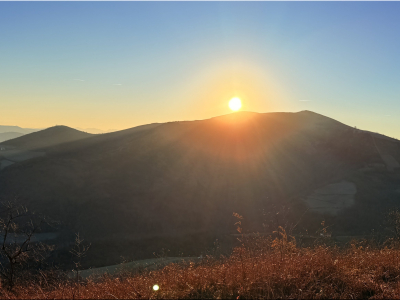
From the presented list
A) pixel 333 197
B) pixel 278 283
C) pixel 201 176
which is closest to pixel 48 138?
pixel 201 176

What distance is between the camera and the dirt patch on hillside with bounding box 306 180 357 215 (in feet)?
81.6

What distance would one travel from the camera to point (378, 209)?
24688 millimetres

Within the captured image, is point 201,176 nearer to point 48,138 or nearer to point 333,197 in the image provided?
point 333,197

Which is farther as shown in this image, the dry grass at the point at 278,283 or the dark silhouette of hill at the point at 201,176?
the dark silhouette of hill at the point at 201,176

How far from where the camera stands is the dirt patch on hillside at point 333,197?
2486 centimetres

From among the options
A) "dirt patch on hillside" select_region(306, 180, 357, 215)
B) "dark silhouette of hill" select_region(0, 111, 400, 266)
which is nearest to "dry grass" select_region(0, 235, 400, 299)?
"dark silhouette of hill" select_region(0, 111, 400, 266)

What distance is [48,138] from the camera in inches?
1907

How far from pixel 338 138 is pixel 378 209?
42.2ft

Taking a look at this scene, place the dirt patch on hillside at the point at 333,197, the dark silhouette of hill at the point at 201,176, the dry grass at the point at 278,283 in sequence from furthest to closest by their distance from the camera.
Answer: the dirt patch on hillside at the point at 333,197
the dark silhouette of hill at the point at 201,176
the dry grass at the point at 278,283

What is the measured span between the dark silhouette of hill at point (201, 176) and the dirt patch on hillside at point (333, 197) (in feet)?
2.13

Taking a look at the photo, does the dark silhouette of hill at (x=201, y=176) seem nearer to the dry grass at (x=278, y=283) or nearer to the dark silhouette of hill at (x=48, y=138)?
the dark silhouette of hill at (x=48, y=138)

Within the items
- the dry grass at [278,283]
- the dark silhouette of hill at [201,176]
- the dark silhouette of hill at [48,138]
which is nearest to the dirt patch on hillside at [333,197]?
the dark silhouette of hill at [201,176]

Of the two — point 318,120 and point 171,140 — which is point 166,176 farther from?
point 318,120

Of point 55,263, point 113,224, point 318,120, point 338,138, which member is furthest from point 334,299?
A: point 318,120
